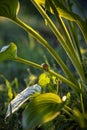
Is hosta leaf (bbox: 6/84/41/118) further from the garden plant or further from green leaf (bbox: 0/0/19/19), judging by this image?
green leaf (bbox: 0/0/19/19)

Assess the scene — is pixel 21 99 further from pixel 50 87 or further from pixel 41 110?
pixel 50 87

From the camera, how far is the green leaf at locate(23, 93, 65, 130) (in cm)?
106

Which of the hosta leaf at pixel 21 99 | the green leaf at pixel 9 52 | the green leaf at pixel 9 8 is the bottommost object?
the hosta leaf at pixel 21 99

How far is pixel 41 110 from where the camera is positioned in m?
1.13

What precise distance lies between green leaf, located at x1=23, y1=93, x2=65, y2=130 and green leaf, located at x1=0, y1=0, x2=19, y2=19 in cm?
29

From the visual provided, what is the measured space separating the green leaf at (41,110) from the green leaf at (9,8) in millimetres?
287

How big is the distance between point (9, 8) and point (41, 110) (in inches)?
13.6

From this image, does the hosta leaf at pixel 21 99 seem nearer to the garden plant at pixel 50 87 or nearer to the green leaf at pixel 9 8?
the garden plant at pixel 50 87

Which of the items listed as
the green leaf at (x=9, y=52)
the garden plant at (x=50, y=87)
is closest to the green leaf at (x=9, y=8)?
the garden plant at (x=50, y=87)

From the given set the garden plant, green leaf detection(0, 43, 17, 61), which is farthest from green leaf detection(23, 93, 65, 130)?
green leaf detection(0, 43, 17, 61)

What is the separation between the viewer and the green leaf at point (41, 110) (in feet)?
3.46

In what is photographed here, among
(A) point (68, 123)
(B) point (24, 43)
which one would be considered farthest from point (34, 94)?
(B) point (24, 43)

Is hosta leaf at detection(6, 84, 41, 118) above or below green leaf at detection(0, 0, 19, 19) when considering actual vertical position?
below

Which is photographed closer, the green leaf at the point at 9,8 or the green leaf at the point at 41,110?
the green leaf at the point at 41,110
